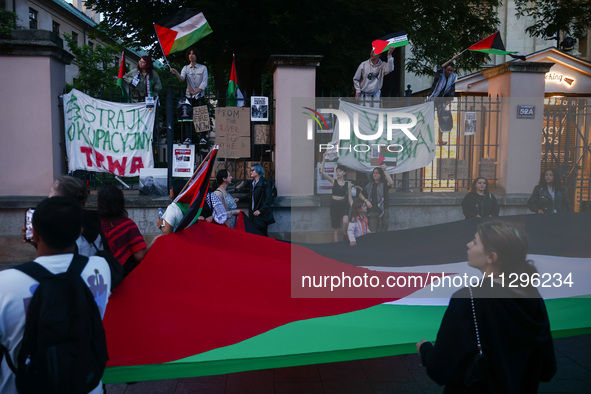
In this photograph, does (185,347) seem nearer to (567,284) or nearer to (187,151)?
(567,284)

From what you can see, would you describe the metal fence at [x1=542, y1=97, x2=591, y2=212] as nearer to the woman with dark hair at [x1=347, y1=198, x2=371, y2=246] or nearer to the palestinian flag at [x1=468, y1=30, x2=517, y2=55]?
the palestinian flag at [x1=468, y1=30, x2=517, y2=55]

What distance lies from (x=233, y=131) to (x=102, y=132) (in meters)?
2.37

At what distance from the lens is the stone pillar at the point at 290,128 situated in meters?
9.91

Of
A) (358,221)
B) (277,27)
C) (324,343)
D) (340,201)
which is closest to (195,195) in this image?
(324,343)

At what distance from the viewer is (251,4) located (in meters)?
14.7

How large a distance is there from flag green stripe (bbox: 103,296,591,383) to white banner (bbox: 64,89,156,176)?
6.68 m

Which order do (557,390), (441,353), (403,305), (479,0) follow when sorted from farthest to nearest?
(479,0) < (557,390) < (403,305) < (441,353)

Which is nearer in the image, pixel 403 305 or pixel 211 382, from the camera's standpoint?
pixel 403 305

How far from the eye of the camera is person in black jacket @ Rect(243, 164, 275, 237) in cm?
913

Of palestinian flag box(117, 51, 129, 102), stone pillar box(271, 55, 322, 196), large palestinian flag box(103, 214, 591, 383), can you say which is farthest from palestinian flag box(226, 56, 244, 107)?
large palestinian flag box(103, 214, 591, 383)

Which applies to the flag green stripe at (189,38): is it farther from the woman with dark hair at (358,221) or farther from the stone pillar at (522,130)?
the stone pillar at (522,130)

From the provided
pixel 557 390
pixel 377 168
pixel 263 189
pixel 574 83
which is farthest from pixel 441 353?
pixel 574 83

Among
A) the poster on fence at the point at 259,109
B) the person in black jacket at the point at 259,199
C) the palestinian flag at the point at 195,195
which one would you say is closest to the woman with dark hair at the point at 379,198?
the person in black jacket at the point at 259,199

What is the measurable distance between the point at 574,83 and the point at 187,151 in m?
11.7
